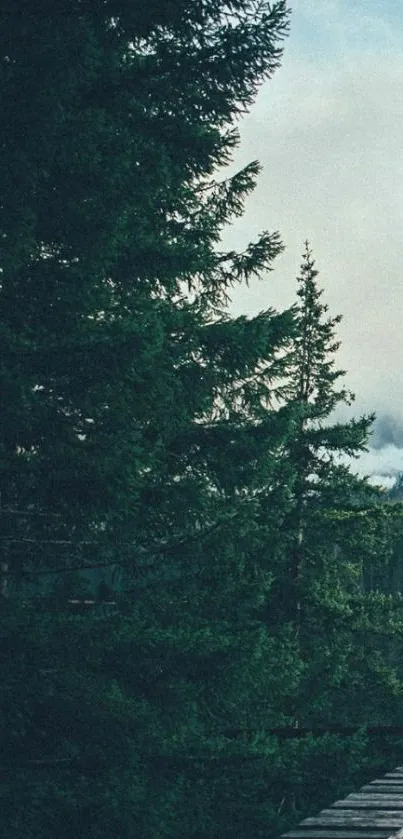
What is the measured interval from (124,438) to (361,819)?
639 centimetres

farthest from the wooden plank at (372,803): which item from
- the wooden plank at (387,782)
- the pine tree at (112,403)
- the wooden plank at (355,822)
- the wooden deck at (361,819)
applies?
the pine tree at (112,403)

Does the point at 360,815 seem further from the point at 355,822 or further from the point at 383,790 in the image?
the point at 383,790

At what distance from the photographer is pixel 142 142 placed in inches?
364

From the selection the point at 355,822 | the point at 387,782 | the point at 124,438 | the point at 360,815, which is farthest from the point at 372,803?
the point at 124,438

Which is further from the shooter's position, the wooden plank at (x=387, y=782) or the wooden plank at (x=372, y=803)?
the wooden plank at (x=387, y=782)

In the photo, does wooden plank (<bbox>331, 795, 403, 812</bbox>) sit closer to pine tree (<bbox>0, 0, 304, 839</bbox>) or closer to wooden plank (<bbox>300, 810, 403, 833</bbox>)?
wooden plank (<bbox>300, 810, 403, 833</bbox>)

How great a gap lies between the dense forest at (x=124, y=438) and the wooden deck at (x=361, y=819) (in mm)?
4887

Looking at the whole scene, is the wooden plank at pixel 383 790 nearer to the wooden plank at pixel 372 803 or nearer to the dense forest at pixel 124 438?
the wooden plank at pixel 372 803

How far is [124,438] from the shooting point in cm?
934

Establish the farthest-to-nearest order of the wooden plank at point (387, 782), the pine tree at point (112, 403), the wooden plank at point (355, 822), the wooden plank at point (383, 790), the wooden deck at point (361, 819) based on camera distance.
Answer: the pine tree at point (112, 403), the wooden plank at point (387, 782), the wooden plank at point (383, 790), the wooden plank at point (355, 822), the wooden deck at point (361, 819)

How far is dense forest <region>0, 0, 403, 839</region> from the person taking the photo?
8.27 m

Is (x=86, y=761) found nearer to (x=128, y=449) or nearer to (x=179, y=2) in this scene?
(x=128, y=449)

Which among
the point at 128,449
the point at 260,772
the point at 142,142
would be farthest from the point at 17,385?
the point at 260,772

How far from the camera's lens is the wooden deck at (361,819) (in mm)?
2891
